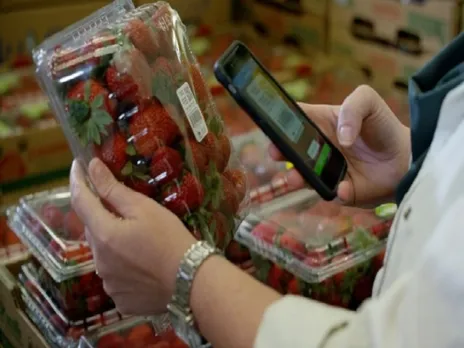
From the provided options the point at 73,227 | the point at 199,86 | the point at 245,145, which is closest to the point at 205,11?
the point at 245,145

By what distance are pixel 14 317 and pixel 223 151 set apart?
582 mm

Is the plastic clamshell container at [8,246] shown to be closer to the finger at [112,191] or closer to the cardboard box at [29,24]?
the finger at [112,191]

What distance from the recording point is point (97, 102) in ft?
2.67

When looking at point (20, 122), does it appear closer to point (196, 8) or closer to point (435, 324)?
point (196, 8)

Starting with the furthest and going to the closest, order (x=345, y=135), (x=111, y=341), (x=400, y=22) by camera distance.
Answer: (x=400, y=22), (x=111, y=341), (x=345, y=135)

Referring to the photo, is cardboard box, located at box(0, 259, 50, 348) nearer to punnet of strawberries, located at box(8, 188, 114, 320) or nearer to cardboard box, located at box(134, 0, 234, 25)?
punnet of strawberries, located at box(8, 188, 114, 320)

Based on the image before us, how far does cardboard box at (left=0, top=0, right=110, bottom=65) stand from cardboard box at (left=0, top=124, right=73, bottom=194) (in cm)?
54

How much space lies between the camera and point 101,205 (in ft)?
2.70

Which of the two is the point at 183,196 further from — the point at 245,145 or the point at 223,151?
the point at 245,145

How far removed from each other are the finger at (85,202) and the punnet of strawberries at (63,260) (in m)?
0.34

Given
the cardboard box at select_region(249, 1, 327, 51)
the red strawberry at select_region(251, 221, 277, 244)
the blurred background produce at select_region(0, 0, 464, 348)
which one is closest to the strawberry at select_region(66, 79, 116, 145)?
the blurred background produce at select_region(0, 0, 464, 348)

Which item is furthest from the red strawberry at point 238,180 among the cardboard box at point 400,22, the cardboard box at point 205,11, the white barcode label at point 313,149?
the cardboard box at point 205,11

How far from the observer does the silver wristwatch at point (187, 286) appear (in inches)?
29.9

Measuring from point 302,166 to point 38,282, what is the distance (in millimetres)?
514
